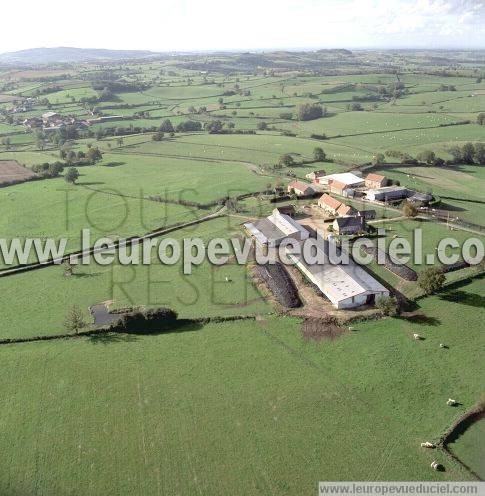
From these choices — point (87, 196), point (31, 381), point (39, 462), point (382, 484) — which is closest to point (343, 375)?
point (382, 484)

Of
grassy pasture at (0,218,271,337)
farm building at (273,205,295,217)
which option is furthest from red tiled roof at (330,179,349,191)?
grassy pasture at (0,218,271,337)

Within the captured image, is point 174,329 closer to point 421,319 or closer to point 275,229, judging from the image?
point 421,319

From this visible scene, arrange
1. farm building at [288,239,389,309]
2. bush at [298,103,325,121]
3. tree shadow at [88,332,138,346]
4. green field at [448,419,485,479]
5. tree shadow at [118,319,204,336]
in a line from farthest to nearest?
bush at [298,103,325,121] < farm building at [288,239,389,309] < tree shadow at [118,319,204,336] < tree shadow at [88,332,138,346] < green field at [448,419,485,479]

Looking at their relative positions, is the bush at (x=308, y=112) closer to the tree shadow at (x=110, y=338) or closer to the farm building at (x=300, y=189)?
the farm building at (x=300, y=189)

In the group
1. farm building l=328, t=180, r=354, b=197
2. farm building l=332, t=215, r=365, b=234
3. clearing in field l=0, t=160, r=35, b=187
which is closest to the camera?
farm building l=332, t=215, r=365, b=234

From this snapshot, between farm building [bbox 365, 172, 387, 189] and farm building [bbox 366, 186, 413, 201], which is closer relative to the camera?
farm building [bbox 366, 186, 413, 201]

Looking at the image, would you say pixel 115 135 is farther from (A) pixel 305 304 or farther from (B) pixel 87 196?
(A) pixel 305 304

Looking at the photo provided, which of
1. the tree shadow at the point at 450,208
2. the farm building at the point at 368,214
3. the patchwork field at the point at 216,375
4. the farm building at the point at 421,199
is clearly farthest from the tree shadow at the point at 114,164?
the tree shadow at the point at 450,208

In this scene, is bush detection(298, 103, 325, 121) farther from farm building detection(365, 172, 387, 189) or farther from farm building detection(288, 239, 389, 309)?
farm building detection(288, 239, 389, 309)
